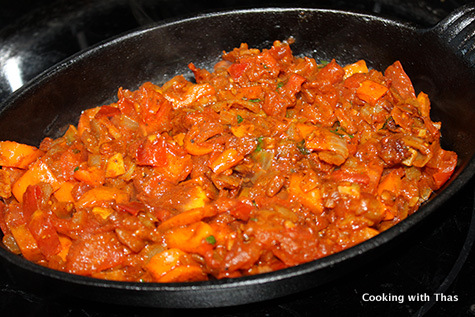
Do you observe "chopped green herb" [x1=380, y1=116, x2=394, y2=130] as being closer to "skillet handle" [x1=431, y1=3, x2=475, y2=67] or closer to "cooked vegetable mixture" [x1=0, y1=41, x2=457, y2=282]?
"cooked vegetable mixture" [x1=0, y1=41, x2=457, y2=282]

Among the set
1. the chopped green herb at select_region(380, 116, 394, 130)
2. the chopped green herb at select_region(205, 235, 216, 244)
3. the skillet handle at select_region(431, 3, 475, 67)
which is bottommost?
the chopped green herb at select_region(380, 116, 394, 130)

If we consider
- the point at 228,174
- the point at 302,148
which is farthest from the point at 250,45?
the point at 228,174

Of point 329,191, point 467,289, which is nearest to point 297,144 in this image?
point 329,191

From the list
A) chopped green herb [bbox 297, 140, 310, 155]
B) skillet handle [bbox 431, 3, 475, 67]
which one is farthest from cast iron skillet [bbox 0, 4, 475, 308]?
chopped green herb [bbox 297, 140, 310, 155]

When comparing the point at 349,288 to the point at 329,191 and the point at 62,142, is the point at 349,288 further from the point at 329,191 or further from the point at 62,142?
the point at 62,142

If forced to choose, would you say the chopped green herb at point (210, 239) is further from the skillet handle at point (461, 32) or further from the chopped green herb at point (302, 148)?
the skillet handle at point (461, 32)

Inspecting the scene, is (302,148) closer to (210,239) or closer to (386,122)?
(386,122)

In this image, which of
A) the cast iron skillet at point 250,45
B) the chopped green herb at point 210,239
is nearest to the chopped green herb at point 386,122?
the cast iron skillet at point 250,45
